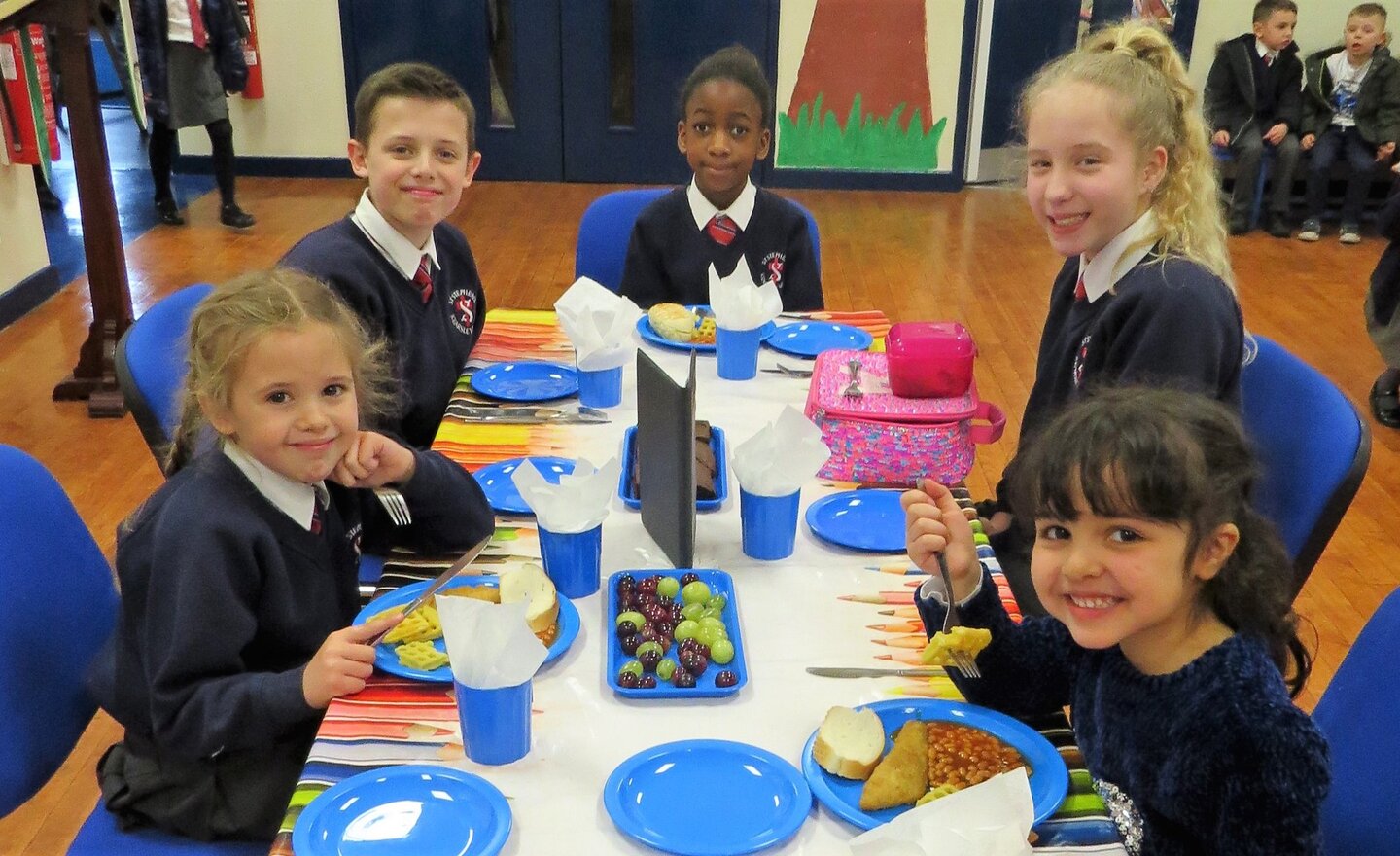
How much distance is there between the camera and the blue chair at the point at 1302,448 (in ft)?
5.27

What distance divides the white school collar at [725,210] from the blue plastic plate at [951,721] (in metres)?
1.76

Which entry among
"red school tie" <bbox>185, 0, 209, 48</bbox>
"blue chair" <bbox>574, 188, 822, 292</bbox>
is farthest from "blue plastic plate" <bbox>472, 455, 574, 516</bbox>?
"red school tie" <bbox>185, 0, 209, 48</bbox>

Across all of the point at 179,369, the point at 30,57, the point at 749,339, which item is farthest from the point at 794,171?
the point at 179,369

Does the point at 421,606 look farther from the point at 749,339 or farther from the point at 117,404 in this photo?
the point at 117,404

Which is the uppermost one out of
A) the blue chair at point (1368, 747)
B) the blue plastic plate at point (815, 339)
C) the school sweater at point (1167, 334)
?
the school sweater at point (1167, 334)

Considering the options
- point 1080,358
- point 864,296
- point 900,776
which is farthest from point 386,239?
point 864,296

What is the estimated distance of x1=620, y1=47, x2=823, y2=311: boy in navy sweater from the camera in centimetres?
281

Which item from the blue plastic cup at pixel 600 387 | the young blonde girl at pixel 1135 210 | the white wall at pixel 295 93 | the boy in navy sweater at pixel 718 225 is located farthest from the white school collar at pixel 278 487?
the white wall at pixel 295 93

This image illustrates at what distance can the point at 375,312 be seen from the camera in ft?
7.09

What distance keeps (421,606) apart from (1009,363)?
3.32m

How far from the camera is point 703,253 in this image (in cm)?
288

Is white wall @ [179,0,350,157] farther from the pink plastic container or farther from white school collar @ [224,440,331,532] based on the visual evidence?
white school collar @ [224,440,331,532]

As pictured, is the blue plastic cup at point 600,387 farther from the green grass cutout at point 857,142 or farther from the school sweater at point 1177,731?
the green grass cutout at point 857,142

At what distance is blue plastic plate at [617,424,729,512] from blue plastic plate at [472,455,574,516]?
0.09m
